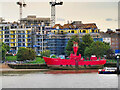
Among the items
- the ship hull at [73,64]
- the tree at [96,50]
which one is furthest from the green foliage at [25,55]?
the tree at [96,50]

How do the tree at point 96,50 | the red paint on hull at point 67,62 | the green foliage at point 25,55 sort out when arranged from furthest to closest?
the green foliage at point 25,55
the tree at point 96,50
the red paint on hull at point 67,62

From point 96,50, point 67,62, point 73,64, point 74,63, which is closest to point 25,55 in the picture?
point 67,62

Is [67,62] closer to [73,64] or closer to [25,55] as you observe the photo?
[73,64]

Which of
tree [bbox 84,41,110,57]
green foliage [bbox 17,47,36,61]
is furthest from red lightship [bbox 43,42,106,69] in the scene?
green foliage [bbox 17,47,36,61]

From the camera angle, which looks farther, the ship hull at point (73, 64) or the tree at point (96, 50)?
the tree at point (96, 50)

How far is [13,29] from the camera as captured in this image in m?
66.4

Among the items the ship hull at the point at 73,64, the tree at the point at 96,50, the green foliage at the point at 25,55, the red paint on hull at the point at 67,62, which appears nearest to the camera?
the red paint on hull at the point at 67,62

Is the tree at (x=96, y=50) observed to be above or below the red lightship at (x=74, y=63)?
above

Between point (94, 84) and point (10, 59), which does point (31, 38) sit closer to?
point (10, 59)

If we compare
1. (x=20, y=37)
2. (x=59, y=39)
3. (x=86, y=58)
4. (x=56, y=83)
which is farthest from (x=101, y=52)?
(x=56, y=83)

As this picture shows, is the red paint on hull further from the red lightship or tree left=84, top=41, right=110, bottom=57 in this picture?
tree left=84, top=41, right=110, bottom=57

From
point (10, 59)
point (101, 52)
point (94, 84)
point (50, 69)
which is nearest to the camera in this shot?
point (94, 84)

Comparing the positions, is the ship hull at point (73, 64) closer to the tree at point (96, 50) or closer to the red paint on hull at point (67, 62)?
the red paint on hull at point (67, 62)

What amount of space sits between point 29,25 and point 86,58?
14.5 metres
